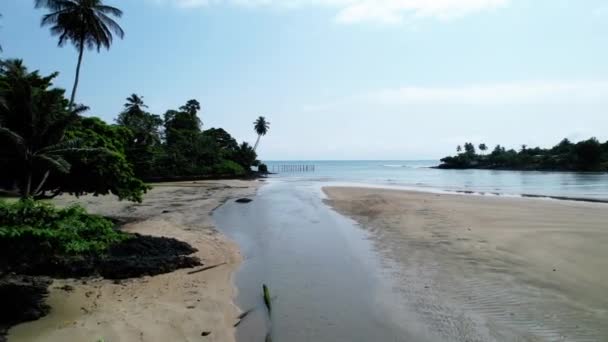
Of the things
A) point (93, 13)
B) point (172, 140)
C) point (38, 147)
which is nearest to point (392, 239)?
point (38, 147)

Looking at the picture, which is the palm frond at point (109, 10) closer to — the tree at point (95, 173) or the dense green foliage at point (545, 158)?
the tree at point (95, 173)

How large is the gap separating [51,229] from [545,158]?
112 metres

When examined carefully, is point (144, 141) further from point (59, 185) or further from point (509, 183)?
point (509, 183)

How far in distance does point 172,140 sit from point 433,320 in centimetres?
6270

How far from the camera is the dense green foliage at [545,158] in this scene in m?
83.0

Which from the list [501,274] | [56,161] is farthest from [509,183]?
[56,161]

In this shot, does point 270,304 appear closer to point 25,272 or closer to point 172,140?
point 25,272

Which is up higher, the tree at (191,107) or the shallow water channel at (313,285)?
the tree at (191,107)

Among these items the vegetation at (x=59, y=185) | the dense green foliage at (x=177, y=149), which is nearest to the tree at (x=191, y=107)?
the dense green foliage at (x=177, y=149)

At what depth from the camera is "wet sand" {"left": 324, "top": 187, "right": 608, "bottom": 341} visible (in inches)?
234

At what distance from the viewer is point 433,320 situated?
6.18 meters

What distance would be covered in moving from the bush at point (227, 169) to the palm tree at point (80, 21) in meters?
31.6

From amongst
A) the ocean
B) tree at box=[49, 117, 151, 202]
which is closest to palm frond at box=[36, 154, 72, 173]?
tree at box=[49, 117, 151, 202]

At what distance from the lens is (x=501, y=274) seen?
8516 millimetres
